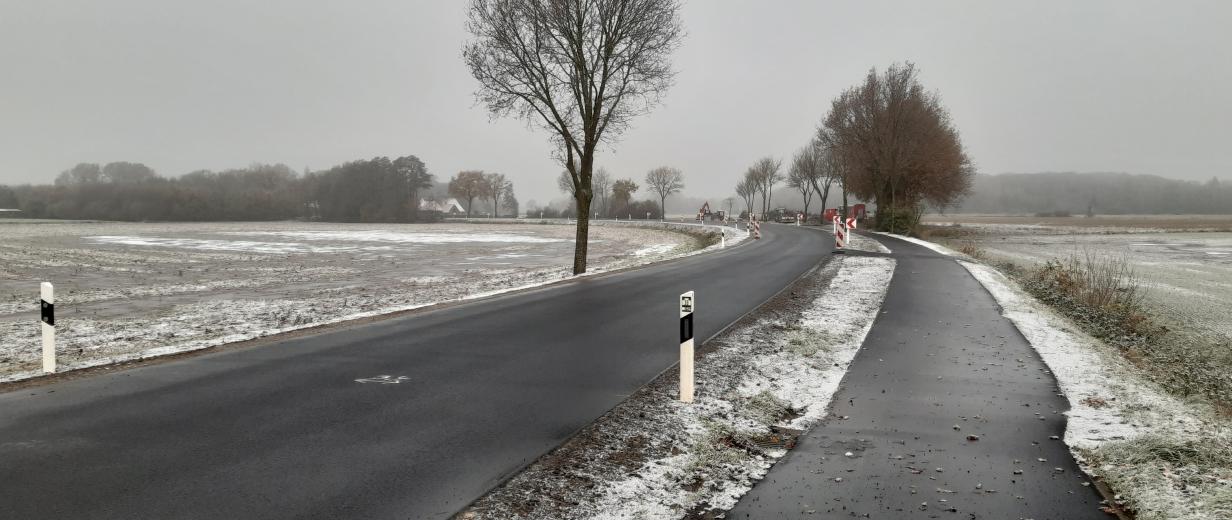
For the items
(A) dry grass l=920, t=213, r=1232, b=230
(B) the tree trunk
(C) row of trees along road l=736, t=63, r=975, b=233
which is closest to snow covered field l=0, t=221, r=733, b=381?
(B) the tree trunk

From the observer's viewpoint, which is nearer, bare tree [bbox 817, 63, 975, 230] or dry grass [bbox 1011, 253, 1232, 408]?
dry grass [bbox 1011, 253, 1232, 408]

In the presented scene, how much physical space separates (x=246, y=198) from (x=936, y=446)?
12667 cm

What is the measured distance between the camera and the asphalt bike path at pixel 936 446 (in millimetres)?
4133

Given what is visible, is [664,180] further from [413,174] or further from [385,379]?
[385,379]

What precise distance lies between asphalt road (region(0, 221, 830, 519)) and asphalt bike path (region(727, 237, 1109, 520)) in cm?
194

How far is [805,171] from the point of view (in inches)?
3228

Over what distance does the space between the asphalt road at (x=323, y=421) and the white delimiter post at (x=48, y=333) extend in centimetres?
87

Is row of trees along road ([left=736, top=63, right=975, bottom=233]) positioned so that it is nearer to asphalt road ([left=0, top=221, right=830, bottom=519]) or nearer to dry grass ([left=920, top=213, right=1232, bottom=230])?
dry grass ([left=920, top=213, right=1232, bottom=230])

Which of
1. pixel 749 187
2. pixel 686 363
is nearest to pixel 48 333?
pixel 686 363

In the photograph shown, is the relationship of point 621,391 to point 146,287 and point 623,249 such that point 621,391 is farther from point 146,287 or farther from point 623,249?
point 623,249

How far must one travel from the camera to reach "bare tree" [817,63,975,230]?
45.6m

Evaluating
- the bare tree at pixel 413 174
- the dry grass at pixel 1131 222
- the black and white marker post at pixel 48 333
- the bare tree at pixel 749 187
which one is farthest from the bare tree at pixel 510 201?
the black and white marker post at pixel 48 333

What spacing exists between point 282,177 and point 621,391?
519ft

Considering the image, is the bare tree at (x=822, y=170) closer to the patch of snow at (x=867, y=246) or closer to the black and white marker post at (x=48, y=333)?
the patch of snow at (x=867, y=246)
